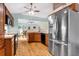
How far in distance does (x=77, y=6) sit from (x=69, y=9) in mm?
150

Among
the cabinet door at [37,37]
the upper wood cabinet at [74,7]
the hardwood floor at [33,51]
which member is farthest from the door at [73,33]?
the cabinet door at [37,37]

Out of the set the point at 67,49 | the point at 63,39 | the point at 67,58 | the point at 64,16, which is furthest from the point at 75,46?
the point at 67,58

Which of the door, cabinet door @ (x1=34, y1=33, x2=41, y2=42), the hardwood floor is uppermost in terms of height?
the door

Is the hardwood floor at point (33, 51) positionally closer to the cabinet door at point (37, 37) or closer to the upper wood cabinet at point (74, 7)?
the upper wood cabinet at point (74, 7)

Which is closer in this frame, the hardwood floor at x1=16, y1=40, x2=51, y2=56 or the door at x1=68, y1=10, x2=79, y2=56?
the door at x1=68, y1=10, x2=79, y2=56

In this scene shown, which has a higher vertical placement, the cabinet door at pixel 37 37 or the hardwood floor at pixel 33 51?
the cabinet door at pixel 37 37

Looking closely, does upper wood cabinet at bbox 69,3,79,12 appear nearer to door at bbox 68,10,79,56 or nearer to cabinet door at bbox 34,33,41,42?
door at bbox 68,10,79,56

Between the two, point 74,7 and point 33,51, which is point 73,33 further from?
point 33,51

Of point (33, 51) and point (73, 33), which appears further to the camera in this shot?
point (33, 51)

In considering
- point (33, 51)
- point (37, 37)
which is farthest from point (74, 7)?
point (37, 37)

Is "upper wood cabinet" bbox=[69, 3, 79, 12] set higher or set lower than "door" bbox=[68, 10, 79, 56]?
higher

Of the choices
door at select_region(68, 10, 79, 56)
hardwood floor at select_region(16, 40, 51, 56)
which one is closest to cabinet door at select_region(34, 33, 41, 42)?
hardwood floor at select_region(16, 40, 51, 56)

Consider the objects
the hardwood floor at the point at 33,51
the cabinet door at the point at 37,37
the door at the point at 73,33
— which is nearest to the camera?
the door at the point at 73,33

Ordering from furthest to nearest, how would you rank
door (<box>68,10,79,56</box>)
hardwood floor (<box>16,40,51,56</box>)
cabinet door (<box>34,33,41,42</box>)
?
cabinet door (<box>34,33,41,42</box>)
hardwood floor (<box>16,40,51,56</box>)
door (<box>68,10,79,56</box>)
